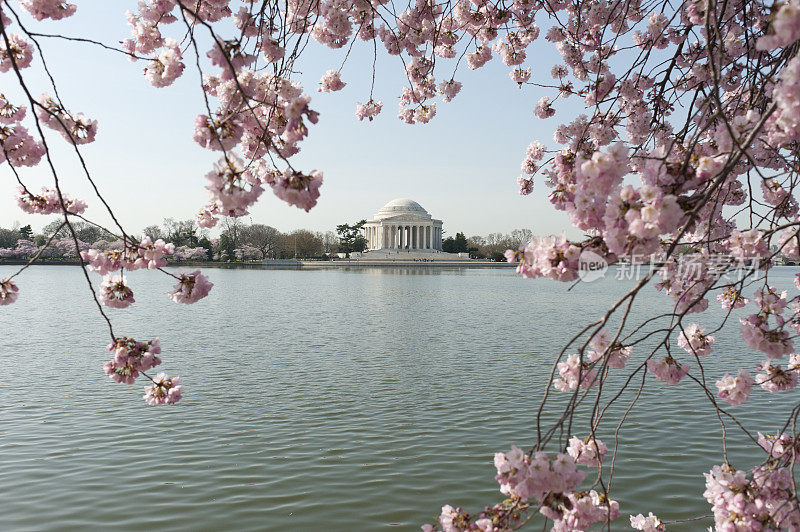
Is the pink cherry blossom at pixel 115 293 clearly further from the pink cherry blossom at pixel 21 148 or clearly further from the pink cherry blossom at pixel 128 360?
the pink cherry blossom at pixel 21 148

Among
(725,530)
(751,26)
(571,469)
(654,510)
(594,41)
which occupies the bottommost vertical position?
(654,510)

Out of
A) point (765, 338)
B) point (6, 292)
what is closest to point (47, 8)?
point (6, 292)

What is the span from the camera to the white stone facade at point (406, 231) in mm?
103938

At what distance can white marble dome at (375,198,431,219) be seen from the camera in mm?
105500

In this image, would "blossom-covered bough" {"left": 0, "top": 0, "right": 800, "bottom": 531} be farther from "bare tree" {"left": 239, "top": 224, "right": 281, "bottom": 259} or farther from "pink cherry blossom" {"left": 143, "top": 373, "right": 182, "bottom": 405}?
"bare tree" {"left": 239, "top": 224, "right": 281, "bottom": 259}

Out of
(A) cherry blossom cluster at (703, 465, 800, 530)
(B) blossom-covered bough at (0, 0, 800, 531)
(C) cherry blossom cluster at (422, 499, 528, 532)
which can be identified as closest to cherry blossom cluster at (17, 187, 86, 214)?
(B) blossom-covered bough at (0, 0, 800, 531)

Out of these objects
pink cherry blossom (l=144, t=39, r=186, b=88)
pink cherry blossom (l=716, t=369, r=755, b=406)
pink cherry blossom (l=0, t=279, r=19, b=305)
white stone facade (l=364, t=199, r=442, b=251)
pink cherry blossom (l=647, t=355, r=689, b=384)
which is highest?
white stone facade (l=364, t=199, r=442, b=251)

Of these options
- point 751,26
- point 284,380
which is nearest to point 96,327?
point 284,380

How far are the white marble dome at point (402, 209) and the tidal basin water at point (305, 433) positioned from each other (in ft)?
296

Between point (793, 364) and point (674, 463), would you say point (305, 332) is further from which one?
point (793, 364)

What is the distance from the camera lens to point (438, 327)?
18625 mm

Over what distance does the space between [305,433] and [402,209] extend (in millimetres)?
100553

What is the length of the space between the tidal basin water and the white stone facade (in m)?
88.4

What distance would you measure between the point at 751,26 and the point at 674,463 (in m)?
→ 4.38
